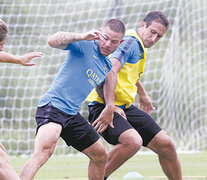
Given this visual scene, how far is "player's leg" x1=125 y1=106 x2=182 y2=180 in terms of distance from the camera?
497 centimetres

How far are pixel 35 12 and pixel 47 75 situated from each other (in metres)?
1.94

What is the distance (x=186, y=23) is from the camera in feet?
38.6

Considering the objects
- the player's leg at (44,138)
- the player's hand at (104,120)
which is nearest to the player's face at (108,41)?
the player's hand at (104,120)

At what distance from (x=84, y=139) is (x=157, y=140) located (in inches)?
36.0

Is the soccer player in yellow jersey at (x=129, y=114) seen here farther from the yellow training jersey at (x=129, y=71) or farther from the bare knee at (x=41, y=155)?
the bare knee at (x=41, y=155)

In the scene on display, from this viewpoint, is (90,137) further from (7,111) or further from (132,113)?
(7,111)

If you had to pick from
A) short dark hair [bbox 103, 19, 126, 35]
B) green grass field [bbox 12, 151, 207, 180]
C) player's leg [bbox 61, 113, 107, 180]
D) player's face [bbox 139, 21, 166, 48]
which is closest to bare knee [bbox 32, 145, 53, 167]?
player's leg [bbox 61, 113, 107, 180]

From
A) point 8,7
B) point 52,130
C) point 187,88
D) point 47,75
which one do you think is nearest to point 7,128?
point 47,75

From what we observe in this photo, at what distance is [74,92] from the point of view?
427 centimetres

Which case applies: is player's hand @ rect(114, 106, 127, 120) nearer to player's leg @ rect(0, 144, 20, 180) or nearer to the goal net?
player's leg @ rect(0, 144, 20, 180)

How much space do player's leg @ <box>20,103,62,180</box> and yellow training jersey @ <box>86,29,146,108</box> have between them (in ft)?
3.21

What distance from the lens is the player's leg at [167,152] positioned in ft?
16.3

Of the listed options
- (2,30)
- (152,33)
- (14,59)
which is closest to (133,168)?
(152,33)

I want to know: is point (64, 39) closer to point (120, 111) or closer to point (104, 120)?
point (104, 120)
